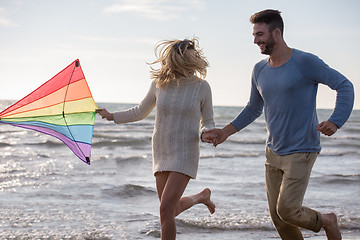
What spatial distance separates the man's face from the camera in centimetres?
418

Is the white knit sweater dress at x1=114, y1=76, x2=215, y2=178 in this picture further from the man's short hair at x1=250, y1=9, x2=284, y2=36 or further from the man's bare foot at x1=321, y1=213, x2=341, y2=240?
the man's bare foot at x1=321, y1=213, x2=341, y2=240

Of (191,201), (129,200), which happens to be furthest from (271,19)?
(129,200)

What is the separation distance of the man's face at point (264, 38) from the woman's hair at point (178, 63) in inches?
22.5

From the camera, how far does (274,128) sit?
4.16m

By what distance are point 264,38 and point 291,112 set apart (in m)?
0.65

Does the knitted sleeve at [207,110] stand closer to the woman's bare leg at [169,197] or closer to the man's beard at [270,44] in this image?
the woman's bare leg at [169,197]

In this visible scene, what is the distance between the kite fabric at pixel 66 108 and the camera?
5.02m

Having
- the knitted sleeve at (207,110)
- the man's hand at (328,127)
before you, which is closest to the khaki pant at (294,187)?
the man's hand at (328,127)

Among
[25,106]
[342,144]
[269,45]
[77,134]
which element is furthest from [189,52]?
[342,144]

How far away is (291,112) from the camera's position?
404 cm

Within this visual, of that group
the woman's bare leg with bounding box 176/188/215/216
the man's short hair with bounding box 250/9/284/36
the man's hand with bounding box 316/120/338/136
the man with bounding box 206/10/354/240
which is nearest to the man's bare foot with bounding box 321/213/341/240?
the man with bounding box 206/10/354/240

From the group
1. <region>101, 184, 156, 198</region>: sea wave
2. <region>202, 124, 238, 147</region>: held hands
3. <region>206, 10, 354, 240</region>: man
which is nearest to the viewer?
<region>206, 10, 354, 240</region>: man

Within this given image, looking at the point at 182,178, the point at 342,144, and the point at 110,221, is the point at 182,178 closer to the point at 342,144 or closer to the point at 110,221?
the point at 110,221

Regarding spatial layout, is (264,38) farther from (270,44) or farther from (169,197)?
(169,197)
